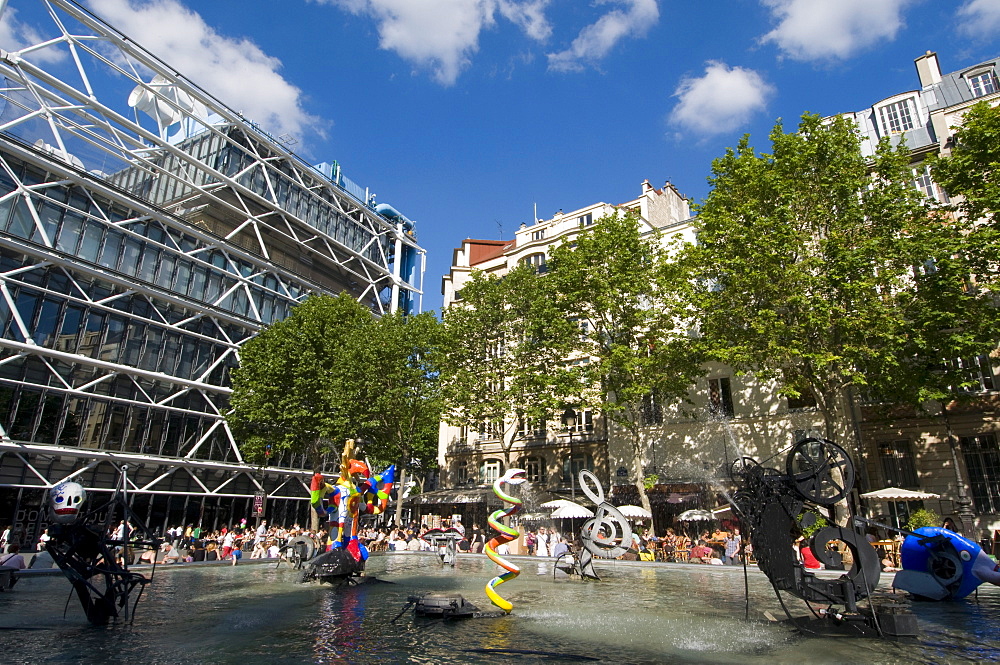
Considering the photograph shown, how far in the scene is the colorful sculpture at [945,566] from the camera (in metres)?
12.1

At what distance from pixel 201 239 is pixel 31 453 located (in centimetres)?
1747

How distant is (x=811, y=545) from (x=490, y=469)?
35981 millimetres

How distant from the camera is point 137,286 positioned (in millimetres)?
36969

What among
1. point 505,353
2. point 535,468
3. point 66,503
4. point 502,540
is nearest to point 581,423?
point 535,468

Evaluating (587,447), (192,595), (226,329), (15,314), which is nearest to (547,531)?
(587,447)

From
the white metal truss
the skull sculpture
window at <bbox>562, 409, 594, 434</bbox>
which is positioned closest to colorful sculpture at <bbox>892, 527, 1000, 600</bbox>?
the skull sculpture

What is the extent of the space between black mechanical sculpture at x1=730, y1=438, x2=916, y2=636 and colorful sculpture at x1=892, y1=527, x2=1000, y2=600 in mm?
4144

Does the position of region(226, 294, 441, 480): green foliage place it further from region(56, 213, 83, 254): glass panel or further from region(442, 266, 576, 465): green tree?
region(56, 213, 83, 254): glass panel

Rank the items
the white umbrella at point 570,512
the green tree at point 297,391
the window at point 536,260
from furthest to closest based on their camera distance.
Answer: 1. the window at point 536,260
2. the green tree at point 297,391
3. the white umbrella at point 570,512

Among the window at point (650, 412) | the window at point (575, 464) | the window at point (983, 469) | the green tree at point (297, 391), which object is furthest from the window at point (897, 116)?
the green tree at point (297, 391)

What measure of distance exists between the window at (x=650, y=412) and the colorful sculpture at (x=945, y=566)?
73.2ft

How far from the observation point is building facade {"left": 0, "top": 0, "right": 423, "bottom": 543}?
105 feet

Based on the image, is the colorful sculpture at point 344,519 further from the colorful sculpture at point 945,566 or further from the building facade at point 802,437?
the colorful sculpture at point 945,566

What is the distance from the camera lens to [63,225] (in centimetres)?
3416
